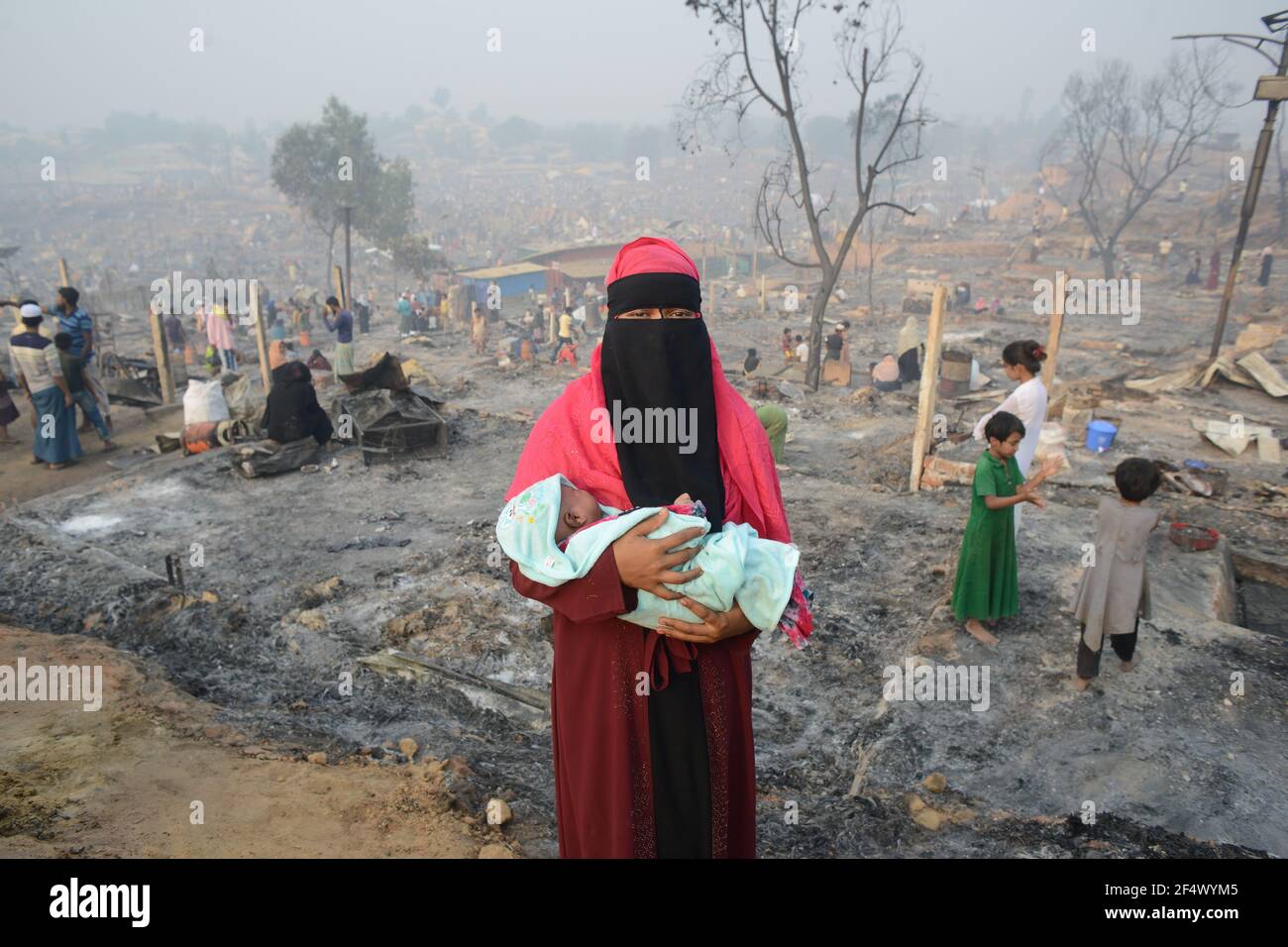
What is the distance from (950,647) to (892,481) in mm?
4295

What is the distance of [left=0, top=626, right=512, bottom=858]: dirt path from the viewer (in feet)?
9.52

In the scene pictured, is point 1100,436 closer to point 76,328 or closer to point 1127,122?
point 76,328

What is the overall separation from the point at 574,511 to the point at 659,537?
25 centimetres

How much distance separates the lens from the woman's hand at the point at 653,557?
1.82 meters

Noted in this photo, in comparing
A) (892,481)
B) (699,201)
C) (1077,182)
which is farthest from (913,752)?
(699,201)

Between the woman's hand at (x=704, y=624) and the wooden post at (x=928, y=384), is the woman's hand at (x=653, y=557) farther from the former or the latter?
the wooden post at (x=928, y=384)

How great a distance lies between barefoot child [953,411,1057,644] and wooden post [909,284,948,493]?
9.23 feet

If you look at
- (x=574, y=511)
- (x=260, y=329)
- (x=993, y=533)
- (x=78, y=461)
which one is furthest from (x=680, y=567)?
(x=260, y=329)

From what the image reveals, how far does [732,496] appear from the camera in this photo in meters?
2.14

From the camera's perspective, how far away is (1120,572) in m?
4.21
